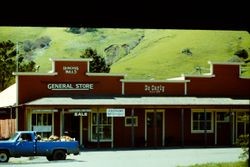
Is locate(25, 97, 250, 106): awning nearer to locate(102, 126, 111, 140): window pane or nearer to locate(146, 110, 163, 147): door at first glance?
locate(146, 110, 163, 147): door

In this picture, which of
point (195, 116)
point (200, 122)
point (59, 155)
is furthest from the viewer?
point (200, 122)

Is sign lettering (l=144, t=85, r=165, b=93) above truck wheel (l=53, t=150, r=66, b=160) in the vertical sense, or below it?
above

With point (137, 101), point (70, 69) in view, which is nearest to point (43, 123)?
point (70, 69)

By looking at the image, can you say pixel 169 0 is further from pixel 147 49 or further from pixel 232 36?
pixel 147 49

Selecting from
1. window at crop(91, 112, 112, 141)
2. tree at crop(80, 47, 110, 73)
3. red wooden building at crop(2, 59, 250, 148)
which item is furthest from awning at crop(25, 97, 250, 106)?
tree at crop(80, 47, 110, 73)

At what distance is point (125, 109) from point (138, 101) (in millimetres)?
1492

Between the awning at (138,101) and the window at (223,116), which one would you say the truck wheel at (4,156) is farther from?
the window at (223,116)

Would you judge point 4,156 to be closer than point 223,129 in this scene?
Yes

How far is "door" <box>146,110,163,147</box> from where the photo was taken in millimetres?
41375

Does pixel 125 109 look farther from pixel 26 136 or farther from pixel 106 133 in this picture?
pixel 26 136

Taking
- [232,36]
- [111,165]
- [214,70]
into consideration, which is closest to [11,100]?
[214,70]

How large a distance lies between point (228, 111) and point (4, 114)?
18423 mm

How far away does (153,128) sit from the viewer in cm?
4119

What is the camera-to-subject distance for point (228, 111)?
1677 inches
